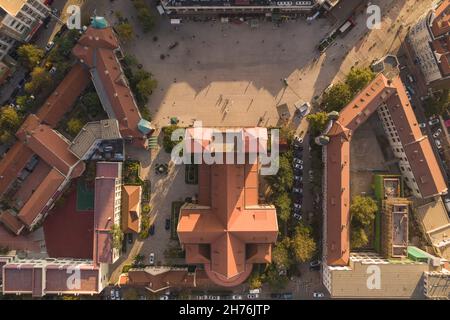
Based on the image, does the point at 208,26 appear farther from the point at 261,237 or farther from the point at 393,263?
the point at 393,263

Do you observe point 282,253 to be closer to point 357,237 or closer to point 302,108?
point 357,237

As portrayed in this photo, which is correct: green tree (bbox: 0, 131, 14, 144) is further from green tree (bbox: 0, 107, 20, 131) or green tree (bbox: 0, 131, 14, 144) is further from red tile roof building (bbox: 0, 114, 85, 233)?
red tile roof building (bbox: 0, 114, 85, 233)

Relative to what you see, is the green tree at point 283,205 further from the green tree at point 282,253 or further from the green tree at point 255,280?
the green tree at point 255,280

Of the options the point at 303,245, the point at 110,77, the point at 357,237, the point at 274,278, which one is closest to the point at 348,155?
the point at 357,237

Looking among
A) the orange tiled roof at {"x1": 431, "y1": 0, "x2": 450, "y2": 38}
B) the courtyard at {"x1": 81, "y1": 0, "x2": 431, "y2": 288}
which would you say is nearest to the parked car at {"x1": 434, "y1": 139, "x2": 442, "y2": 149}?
the courtyard at {"x1": 81, "y1": 0, "x2": 431, "y2": 288}

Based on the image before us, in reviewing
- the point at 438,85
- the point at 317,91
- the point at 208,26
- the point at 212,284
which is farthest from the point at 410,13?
the point at 212,284

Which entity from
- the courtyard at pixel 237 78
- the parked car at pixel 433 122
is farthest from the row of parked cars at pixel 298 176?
the parked car at pixel 433 122
